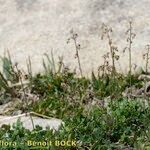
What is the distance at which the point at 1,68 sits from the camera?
7637 mm

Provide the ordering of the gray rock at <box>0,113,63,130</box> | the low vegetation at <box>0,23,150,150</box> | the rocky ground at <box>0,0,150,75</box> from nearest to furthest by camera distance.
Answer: the low vegetation at <box>0,23,150,150</box>
the gray rock at <box>0,113,63,130</box>
the rocky ground at <box>0,0,150,75</box>

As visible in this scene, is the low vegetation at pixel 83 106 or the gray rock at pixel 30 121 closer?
the low vegetation at pixel 83 106

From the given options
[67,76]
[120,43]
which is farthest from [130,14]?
[67,76]

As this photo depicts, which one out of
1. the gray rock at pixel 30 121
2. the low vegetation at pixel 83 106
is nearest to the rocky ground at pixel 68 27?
the low vegetation at pixel 83 106

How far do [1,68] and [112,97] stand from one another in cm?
173

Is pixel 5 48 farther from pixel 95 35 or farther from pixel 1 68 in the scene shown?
pixel 95 35

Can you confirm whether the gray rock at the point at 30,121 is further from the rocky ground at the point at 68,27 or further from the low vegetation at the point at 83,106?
the rocky ground at the point at 68,27

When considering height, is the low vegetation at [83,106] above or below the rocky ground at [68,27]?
below

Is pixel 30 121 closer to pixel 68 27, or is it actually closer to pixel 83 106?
pixel 83 106

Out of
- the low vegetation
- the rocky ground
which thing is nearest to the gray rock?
the low vegetation

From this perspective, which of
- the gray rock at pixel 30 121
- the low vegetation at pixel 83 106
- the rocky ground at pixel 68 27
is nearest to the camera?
the low vegetation at pixel 83 106

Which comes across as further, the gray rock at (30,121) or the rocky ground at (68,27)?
the rocky ground at (68,27)

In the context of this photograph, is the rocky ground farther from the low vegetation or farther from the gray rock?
the gray rock

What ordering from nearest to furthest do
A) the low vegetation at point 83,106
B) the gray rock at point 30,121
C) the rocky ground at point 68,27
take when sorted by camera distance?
the low vegetation at point 83,106 < the gray rock at point 30,121 < the rocky ground at point 68,27
